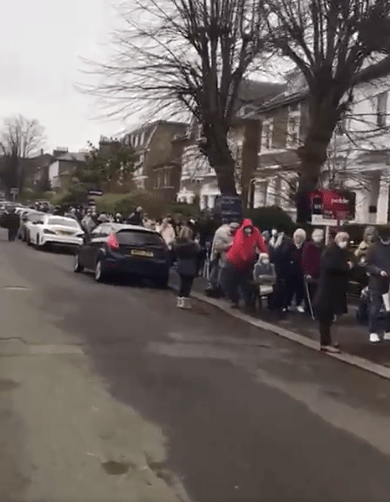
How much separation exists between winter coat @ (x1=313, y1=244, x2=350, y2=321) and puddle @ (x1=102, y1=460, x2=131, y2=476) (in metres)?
5.97

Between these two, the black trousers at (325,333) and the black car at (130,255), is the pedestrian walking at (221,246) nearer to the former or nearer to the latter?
the black car at (130,255)

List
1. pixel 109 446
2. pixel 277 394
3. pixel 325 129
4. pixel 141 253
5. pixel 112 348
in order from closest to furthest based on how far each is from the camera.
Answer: pixel 109 446, pixel 277 394, pixel 112 348, pixel 141 253, pixel 325 129

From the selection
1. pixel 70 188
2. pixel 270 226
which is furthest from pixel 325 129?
pixel 70 188

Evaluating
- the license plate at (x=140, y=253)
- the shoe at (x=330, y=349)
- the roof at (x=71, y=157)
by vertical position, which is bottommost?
the shoe at (x=330, y=349)

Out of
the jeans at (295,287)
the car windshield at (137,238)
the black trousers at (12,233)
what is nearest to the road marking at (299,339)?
the jeans at (295,287)

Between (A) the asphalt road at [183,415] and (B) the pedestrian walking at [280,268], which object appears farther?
(B) the pedestrian walking at [280,268]

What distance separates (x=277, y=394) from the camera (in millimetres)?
7867

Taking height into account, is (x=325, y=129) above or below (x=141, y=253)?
above

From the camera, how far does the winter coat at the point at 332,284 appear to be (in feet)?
35.6

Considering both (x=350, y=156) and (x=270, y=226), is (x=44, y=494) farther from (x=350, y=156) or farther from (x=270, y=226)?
(x=350, y=156)

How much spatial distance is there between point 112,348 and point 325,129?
470 inches

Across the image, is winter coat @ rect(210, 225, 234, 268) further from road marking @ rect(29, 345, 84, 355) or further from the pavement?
road marking @ rect(29, 345, 84, 355)

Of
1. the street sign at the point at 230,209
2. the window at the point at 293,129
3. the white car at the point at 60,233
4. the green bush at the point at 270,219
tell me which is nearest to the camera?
the street sign at the point at 230,209

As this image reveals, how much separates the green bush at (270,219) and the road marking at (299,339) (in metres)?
7.04
